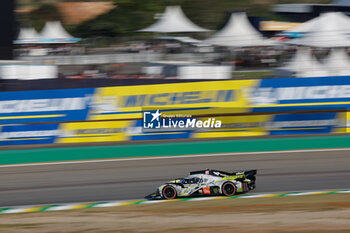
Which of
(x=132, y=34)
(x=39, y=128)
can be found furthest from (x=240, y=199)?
(x=132, y=34)

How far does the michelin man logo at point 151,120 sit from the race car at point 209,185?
403 cm

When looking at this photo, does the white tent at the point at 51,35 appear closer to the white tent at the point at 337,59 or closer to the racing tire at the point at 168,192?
the white tent at the point at 337,59

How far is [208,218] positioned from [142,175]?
3050mm

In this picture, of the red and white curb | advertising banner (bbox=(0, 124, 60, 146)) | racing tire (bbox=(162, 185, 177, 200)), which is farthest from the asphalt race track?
advertising banner (bbox=(0, 124, 60, 146))

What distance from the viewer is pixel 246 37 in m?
22.1

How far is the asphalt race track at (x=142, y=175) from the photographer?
907 centimetres

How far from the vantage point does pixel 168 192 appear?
27.3ft

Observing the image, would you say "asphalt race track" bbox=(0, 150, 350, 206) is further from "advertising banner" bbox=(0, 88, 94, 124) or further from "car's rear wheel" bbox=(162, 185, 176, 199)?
"advertising banner" bbox=(0, 88, 94, 124)

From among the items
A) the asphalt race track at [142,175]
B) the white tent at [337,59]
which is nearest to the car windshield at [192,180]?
the asphalt race track at [142,175]

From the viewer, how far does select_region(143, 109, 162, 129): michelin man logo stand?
12234mm

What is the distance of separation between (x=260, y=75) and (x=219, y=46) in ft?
22.1

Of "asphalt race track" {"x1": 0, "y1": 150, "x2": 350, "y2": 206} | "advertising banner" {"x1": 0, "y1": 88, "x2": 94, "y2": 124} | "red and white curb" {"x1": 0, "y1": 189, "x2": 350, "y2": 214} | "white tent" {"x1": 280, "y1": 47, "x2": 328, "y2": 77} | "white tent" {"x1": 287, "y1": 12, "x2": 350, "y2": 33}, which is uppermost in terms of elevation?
"white tent" {"x1": 287, "y1": 12, "x2": 350, "y2": 33}

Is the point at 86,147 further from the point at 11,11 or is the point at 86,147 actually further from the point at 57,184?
the point at 11,11

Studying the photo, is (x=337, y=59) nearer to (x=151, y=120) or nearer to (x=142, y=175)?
(x=151, y=120)
